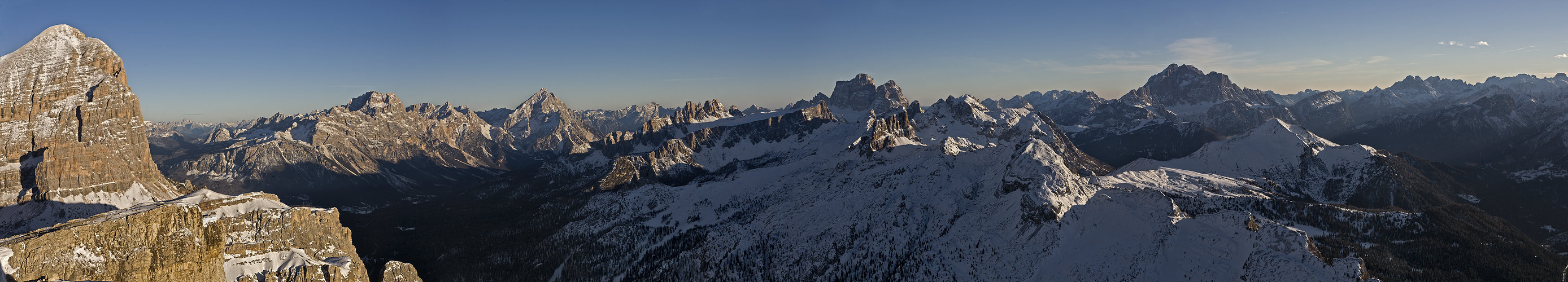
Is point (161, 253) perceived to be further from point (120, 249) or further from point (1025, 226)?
point (1025, 226)

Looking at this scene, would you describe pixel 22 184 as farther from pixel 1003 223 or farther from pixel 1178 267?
pixel 1178 267

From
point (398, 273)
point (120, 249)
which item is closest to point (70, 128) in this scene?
point (398, 273)

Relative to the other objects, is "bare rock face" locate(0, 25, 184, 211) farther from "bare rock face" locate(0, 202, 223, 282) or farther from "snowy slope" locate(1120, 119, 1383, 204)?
"snowy slope" locate(1120, 119, 1383, 204)

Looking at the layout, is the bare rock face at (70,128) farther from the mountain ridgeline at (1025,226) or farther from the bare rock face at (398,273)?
the bare rock face at (398,273)

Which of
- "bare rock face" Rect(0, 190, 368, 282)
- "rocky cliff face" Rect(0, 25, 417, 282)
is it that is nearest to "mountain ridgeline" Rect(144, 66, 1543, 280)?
"rocky cliff face" Rect(0, 25, 417, 282)

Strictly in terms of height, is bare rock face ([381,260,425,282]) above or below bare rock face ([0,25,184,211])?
below

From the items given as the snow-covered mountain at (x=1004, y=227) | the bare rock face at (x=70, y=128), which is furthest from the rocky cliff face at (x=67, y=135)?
the snow-covered mountain at (x=1004, y=227)
